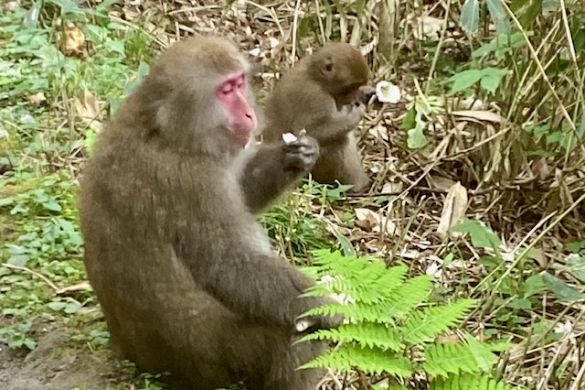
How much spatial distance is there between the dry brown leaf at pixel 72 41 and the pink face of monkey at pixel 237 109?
2.85 m

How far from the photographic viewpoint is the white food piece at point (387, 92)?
20.9 feet

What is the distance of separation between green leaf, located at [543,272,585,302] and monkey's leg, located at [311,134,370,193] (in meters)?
1.72

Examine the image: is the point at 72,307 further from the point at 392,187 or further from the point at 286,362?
the point at 392,187

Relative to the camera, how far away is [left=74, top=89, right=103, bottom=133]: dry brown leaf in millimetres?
5914

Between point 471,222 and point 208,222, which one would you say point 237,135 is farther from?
point 471,222

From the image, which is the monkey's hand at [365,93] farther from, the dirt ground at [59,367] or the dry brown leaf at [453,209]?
the dirt ground at [59,367]

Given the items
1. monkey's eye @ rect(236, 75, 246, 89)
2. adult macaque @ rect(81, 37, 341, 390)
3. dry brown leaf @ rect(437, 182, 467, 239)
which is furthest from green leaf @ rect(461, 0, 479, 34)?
adult macaque @ rect(81, 37, 341, 390)

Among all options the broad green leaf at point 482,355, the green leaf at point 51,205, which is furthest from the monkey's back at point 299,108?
the broad green leaf at point 482,355

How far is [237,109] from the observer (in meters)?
A: 4.09

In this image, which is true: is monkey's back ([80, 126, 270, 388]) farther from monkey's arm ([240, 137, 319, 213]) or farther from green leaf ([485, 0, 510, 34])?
green leaf ([485, 0, 510, 34])

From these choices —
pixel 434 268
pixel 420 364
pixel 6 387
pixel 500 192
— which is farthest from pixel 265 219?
pixel 420 364

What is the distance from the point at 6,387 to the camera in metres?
4.00

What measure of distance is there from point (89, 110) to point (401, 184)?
1724mm

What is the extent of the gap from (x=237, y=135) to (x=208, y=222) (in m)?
0.38
